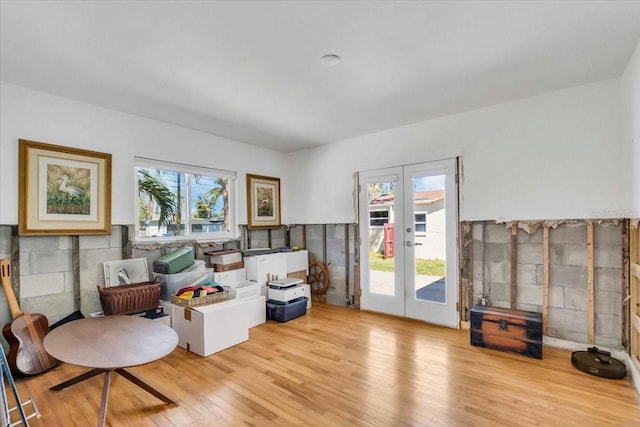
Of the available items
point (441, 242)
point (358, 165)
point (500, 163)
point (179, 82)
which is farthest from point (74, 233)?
point (500, 163)

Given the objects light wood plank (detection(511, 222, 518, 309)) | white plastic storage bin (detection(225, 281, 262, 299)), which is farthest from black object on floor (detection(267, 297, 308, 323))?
light wood plank (detection(511, 222, 518, 309))

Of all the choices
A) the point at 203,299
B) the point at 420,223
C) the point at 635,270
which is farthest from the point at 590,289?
the point at 203,299

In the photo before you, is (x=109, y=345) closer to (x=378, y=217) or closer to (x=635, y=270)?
(x=378, y=217)

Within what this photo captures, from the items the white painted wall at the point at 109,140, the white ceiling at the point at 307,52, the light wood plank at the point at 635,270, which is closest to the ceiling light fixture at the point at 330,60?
the white ceiling at the point at 307,52

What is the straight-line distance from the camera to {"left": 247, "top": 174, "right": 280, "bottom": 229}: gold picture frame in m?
4.83

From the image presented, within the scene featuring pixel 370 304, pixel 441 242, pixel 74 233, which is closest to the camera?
pixel 74 233

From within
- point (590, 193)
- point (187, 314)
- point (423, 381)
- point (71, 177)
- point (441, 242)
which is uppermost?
point (71, 177)

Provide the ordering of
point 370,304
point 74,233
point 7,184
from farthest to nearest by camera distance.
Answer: point 370,304, point 74,233, point 7,184

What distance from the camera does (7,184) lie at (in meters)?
2.72

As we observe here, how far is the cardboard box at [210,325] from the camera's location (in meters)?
3.03

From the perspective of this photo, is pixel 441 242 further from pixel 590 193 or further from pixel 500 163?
pixel 590 193

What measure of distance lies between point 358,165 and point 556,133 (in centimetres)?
240

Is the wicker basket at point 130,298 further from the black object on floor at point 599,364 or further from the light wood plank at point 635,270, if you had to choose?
the light wood plank at point 635,270

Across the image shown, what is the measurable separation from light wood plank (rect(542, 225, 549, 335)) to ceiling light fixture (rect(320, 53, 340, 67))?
2.72 metres
